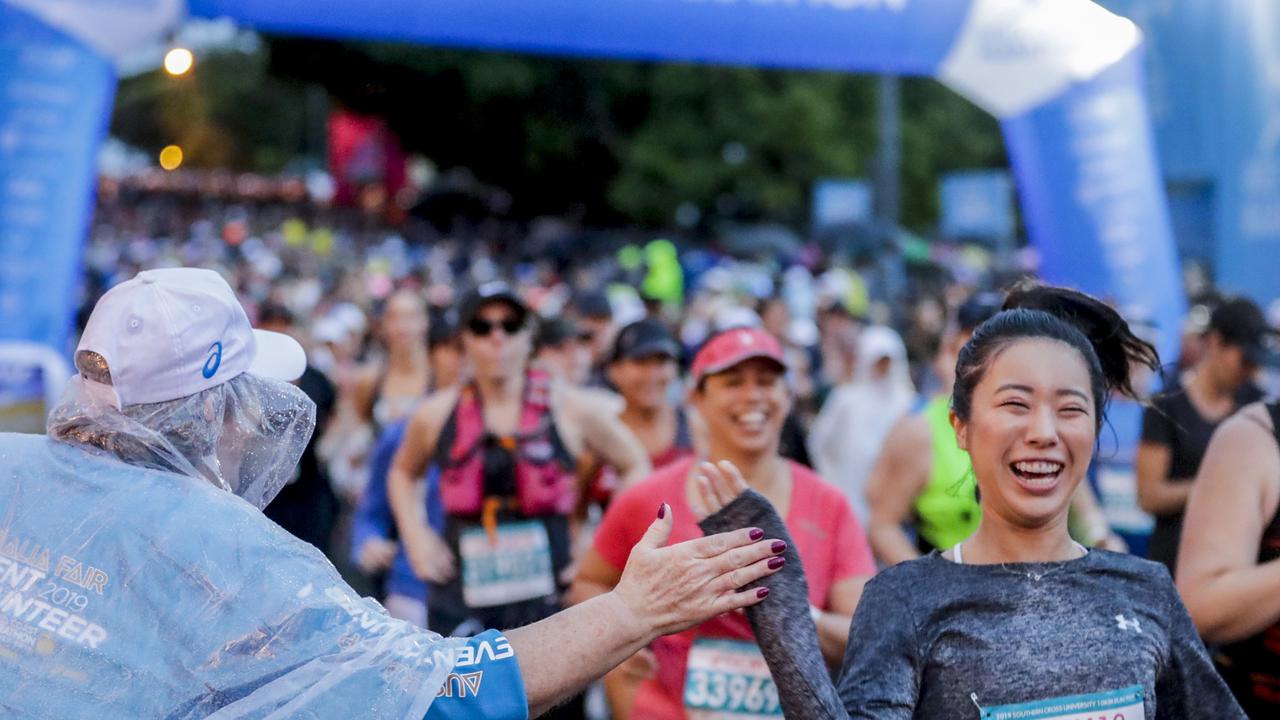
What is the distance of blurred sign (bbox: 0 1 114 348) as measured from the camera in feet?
26.1

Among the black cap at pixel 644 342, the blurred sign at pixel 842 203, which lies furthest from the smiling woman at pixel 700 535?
the blurred sign at pixel 842 203

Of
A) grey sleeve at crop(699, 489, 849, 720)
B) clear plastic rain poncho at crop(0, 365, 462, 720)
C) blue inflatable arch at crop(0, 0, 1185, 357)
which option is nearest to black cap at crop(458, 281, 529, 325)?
grey sleeve at crop(699, 489, 849, 720)

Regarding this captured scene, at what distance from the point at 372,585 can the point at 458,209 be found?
31.6 m

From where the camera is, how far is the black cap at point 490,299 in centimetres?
547

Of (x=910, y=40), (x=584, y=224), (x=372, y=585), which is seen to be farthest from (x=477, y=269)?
(x=372, y=585)

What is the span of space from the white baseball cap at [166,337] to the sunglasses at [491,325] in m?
2.96

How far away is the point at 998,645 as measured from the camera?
2.43 m

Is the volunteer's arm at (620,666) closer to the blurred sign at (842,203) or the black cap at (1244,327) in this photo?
the black cap at (1244,327)

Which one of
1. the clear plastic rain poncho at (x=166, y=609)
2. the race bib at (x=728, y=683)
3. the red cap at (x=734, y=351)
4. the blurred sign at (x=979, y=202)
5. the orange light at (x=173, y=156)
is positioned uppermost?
the blurred sign at (x=979, y=202)

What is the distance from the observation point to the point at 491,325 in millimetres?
5395

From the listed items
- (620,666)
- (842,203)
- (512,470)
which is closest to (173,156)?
(512,470)

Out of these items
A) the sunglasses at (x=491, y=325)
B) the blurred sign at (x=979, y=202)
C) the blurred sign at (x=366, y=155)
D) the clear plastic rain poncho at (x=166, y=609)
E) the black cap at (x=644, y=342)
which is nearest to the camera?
the clear plastic rain poncho at (x=166, y=609)

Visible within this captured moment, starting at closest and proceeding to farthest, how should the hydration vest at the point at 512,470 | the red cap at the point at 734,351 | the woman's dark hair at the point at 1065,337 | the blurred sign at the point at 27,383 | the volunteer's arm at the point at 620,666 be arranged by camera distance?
1. the woman's dark hair at the point at 1065,337
2. the volunteer's arm at the point at 620,666
3. the red cap at the point at 734,351
4. the hydration vest at the point at 512,470
5. the blurred sign at the point at 27,383

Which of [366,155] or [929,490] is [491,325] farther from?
[366,155]
